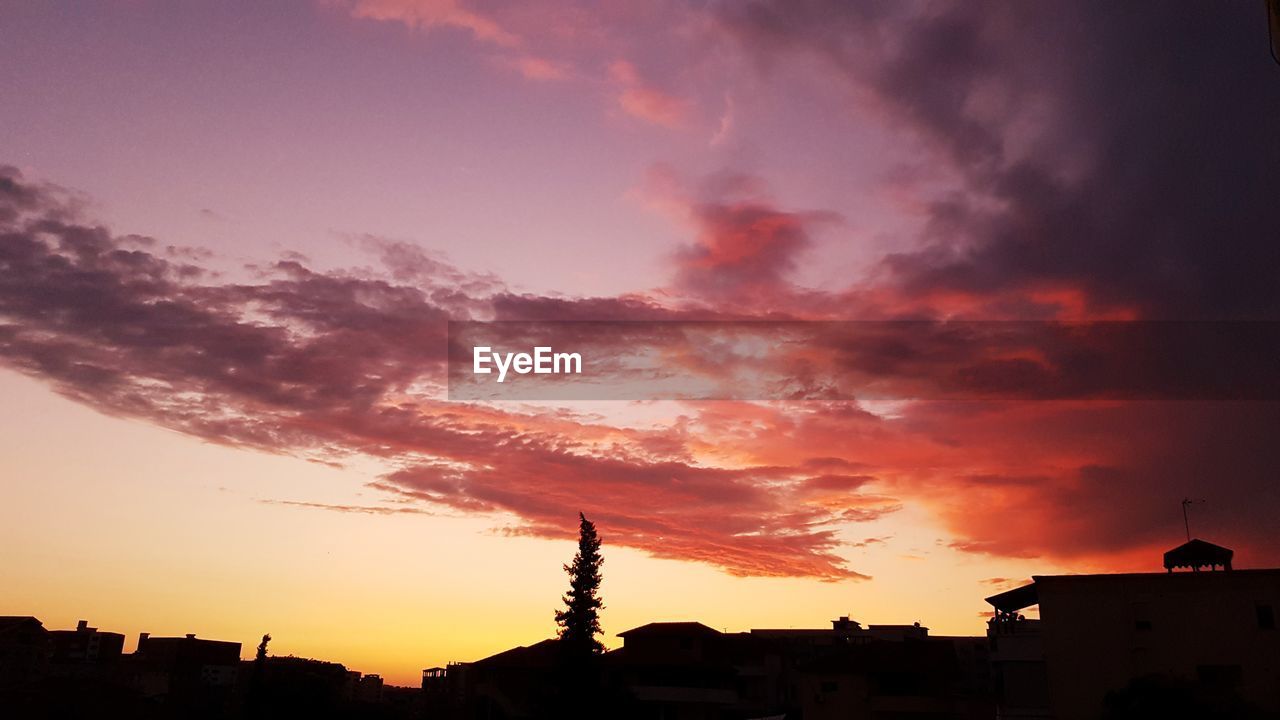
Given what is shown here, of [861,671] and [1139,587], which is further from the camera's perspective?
[861,671]

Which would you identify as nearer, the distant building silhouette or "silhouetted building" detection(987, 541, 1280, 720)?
"silhouetted building" detection(987, 541, 1280, 720)

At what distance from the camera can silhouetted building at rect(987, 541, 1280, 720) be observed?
1586 inches

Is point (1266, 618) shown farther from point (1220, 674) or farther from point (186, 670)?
point (186, 670)

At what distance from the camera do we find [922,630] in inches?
3967

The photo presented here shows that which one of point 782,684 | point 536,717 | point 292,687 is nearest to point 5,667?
point 292,687

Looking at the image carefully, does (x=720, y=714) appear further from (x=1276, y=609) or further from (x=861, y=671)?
(x=1276, y=609)

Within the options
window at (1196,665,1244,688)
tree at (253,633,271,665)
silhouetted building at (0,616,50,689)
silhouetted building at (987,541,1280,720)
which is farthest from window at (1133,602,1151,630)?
silhouetted building at (0,616,50,689)

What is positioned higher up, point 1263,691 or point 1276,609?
point 1276,609

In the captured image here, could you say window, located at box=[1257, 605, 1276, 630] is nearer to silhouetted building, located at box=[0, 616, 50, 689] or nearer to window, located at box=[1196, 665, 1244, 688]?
window, located at box=[1196, 665, 1244, 688]

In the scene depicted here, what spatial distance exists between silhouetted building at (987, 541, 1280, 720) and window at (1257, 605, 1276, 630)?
4cm

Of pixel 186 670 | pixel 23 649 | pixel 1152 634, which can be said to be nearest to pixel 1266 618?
pixel 1152 634

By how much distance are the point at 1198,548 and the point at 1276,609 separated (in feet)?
33.5

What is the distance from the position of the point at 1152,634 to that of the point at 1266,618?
15.5 feet

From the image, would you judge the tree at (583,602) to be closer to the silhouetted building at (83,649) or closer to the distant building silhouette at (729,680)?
the distant building silhouette at (729,680)
